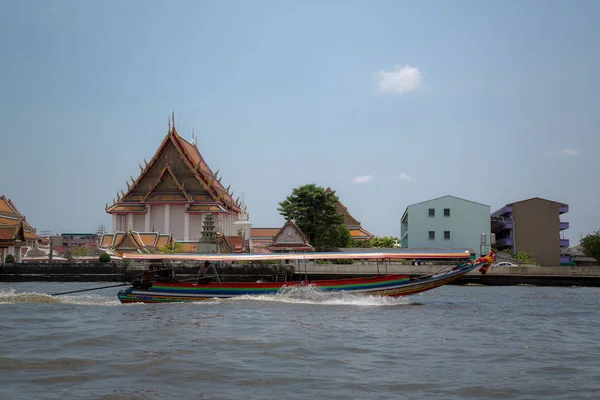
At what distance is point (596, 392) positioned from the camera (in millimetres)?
8930

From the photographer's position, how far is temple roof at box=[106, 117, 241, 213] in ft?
193

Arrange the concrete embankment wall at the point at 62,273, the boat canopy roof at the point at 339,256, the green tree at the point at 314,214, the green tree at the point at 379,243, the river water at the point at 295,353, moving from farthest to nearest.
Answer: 1. the green tree at the point at 379,243
2. the green tree at the point at 314,214
3. the concrete embankment wall at the point at 62,273
4. the boat canopy roof at the point at 339,256
5. the river water at the point at 295,353

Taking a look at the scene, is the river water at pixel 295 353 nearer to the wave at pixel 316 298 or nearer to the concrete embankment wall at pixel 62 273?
the wave at pixel 316 298

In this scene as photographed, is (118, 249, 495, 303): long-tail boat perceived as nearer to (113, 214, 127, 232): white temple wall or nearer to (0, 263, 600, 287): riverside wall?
(0, 263, 600, 287): riverside wall

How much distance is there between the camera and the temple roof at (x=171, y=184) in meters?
58.9

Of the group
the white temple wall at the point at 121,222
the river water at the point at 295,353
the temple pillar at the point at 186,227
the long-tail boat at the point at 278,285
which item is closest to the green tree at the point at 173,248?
the temple pillar at the point at 186,227

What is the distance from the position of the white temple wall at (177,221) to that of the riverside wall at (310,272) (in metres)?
16.2

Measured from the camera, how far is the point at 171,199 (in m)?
58.7

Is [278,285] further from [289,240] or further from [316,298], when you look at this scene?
[289,240]

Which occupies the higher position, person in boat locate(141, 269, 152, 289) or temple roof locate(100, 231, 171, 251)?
temple roof locate(100, 231, 171, 251)

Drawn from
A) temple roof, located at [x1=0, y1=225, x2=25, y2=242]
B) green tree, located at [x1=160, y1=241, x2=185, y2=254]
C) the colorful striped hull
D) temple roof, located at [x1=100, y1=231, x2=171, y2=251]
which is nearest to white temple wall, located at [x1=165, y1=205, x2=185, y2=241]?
temple roof, located at [x1=100, y1=231, x2=171, y2=251]

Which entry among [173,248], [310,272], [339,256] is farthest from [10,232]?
[339,256]

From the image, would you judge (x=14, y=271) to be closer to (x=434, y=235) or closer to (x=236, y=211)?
(x=236, y=211)

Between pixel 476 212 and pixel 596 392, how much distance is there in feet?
157
